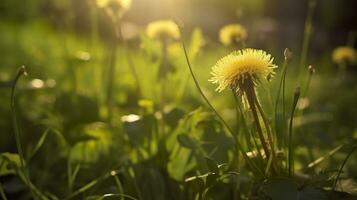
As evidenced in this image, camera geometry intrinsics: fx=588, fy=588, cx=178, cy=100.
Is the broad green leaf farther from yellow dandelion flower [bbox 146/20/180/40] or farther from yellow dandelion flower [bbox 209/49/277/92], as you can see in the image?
yellow dandelion flower [bbox 146/20/180/40]

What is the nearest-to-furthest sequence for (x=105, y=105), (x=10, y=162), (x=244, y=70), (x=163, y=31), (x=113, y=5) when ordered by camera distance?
(x=244, y=70) < (x=10, y=162) < (x=113, y=5) < (x=163, y=31) < (x=105, y=105)

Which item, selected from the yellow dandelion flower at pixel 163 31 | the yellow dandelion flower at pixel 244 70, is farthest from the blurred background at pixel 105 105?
the yellow dandelion flower at pixel 244 70

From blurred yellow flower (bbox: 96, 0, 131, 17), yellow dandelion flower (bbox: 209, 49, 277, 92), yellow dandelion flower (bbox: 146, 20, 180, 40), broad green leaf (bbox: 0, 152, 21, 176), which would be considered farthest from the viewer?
yellow dandelion flower (bbox: 146, 20, 180, 40)

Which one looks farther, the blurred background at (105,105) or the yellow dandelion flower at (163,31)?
the yellow dandelion flower at (163,31)

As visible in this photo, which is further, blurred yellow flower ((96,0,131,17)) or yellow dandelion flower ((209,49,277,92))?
blurred yellow flower ((96,0,131,17))

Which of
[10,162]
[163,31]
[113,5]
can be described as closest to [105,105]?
[163,31]

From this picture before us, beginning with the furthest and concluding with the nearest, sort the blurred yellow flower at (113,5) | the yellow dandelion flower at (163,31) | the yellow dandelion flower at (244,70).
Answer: the yellow dandelion flower at (163,31) < the blurred yellow flower at (113,5) < the yellow dandelion flower at (244,70)

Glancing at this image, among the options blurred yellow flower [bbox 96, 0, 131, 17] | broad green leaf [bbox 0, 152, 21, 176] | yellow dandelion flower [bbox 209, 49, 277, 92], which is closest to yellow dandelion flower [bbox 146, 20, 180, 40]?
blurred yellow flower [bbox 96, 0, 131, 17]

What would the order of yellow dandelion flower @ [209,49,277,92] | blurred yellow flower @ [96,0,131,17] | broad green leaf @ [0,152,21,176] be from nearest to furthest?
1. yellow dandelion flower @ [209,49,277,92]
2. broad green leaf @ [0,152,21,176]
3. blurred yellow flower @ [96,0,131,17]

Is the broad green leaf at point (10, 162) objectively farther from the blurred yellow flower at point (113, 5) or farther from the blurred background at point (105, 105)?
the blurred yellow flower at point (113, 5)

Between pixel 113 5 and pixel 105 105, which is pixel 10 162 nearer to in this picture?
pixel 113 5

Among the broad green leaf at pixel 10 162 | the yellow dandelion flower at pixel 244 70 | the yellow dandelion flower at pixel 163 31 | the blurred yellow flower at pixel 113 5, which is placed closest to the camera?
the yellow dandelion flower at pixel 244 70
